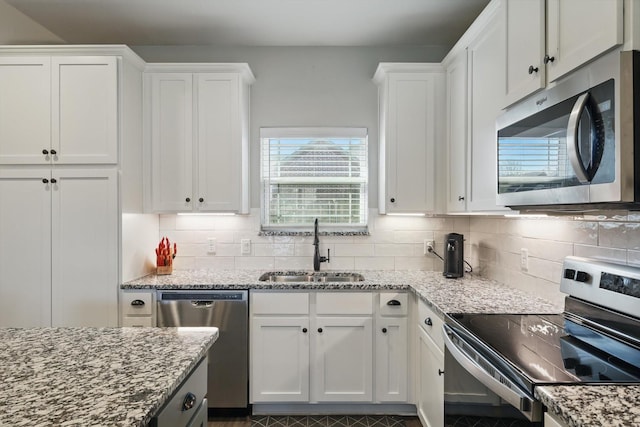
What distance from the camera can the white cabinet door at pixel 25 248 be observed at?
240 centimetres

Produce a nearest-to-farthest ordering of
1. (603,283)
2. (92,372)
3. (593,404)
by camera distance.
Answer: (593,404), (92,372), (603,283)

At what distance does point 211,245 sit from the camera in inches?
117

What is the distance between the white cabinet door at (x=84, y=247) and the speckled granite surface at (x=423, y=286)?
187 millimetres

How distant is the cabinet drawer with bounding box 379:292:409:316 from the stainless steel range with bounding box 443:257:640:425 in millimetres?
701

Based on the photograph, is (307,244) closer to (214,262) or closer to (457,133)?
(214,262)

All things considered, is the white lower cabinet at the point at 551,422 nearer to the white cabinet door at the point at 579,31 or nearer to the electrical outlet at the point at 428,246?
the white cabinet door at the point at 579,31

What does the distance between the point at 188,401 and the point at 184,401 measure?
2cm

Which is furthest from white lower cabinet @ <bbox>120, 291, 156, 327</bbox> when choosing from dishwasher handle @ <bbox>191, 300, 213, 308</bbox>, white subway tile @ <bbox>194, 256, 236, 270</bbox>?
white subway tile @ <bbox>194, 256, 236, 270</bbox>

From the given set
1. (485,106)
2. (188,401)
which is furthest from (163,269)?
(485,106)

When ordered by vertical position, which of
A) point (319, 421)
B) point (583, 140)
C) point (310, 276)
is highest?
point (583, 140)

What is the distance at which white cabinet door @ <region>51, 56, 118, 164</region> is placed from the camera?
2.40m

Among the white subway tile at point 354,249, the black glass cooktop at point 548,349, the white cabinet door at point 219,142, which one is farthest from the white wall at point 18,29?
the black glass cooktop at point 548,349

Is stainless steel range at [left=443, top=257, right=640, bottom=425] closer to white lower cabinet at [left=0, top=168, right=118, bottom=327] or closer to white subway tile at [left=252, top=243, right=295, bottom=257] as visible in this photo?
white subway tile at [left=252, top=243, right=295, bottom=257]

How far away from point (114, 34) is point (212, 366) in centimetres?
256
